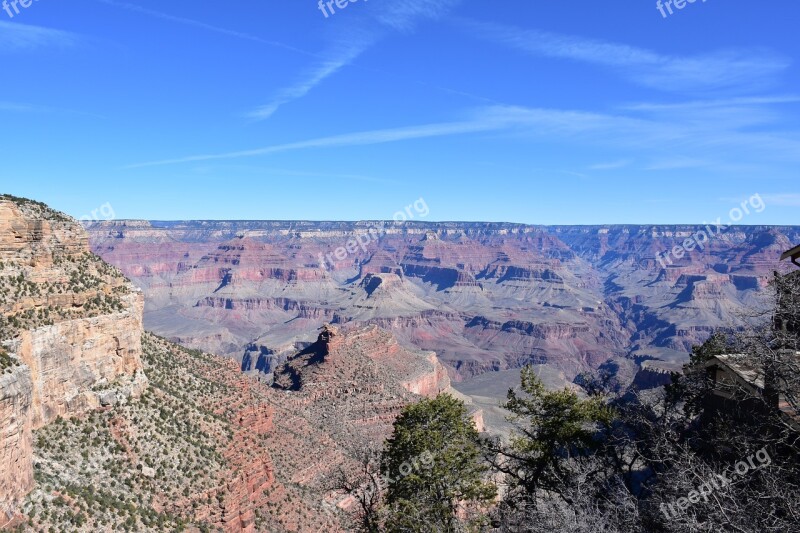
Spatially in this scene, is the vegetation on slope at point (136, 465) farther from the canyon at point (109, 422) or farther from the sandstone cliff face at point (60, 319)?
the sandstone cliff face at point (60, 319)

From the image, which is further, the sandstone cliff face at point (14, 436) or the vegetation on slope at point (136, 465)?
the vegetation on slope at point (136, 465)

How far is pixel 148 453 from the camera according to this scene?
2608 centimetres

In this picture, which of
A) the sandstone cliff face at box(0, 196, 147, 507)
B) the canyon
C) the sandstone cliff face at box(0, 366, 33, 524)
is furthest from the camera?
the sandstone cliff face at box(0, 196, 147, 507)

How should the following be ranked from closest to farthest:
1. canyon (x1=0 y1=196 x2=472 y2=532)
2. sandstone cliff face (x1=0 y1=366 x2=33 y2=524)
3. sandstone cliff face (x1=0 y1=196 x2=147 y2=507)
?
sandstone cliff face (x1=0 y1=366 x2=33 y2=524) < canyon (x1=0 y1=196 x2=472 y2=532) < sandstone cliff face (x1=0 y1=196 x2=147 y2=507)

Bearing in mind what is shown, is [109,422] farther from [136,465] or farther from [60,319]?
[60,319]

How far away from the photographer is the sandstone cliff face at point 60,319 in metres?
23.0

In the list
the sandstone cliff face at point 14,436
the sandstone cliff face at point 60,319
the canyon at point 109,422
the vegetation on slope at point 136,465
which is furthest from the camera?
the sandstone cliff face at point 60,319

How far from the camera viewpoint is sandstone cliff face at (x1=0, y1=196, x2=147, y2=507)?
2303cm

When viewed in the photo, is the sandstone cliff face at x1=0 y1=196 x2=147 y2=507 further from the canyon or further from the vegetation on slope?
the vegetation on slope

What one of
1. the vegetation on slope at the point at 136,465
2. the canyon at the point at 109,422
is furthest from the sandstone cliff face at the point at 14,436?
the vegetation on slope at the point at 136,465

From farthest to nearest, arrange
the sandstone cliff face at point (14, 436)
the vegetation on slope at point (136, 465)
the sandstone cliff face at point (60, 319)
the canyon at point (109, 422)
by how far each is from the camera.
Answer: the sandstone cliff face at point (60, 319)
the vegetation on slope at point (136, 465)
the canyon at point (109, 422)
the sandstone cliff face at point (14, 436)

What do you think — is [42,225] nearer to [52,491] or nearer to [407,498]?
[52,491]

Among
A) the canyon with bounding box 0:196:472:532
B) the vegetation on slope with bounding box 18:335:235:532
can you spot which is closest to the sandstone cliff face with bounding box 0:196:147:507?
the canyon with bounding box 0:196:472:532

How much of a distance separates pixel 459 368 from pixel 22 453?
16853 centimetres
